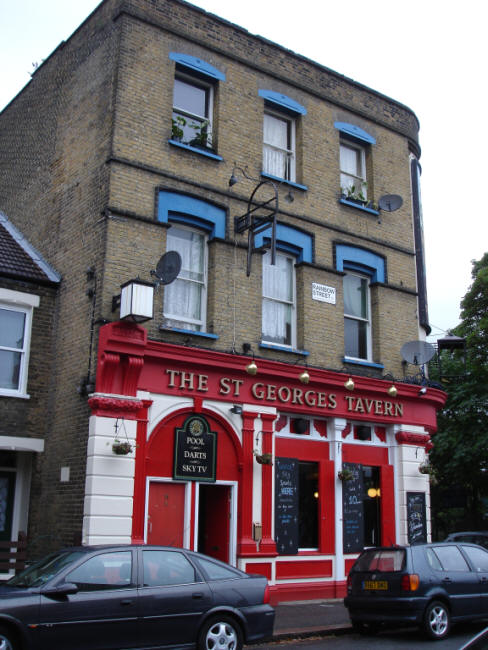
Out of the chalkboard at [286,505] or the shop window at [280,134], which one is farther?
the shop window at [280,134]

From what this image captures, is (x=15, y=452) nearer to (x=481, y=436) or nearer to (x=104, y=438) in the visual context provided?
(x=104, y=438)

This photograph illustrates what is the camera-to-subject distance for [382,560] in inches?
445

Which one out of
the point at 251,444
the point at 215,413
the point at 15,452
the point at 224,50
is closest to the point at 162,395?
the point at 215,413

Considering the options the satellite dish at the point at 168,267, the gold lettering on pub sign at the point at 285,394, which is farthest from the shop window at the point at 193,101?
the gold lettering on pub sign at the point at 285,394

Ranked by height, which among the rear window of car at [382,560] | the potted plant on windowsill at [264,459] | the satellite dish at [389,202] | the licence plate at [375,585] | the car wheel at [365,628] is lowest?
the car wheel at [365,628]

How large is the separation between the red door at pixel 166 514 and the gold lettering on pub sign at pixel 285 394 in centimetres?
185

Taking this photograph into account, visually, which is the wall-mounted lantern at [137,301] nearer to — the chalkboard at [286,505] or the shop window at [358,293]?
the chalkboard at [286,505]

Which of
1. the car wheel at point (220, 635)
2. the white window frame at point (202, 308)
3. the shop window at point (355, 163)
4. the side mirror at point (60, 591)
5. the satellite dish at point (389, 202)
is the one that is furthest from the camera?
the shop window at point (355, 163)

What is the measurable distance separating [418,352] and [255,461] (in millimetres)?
5140

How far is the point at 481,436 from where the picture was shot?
2503cm

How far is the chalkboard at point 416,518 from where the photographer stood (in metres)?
16.4

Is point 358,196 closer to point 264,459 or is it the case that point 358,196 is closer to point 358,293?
point 358,293

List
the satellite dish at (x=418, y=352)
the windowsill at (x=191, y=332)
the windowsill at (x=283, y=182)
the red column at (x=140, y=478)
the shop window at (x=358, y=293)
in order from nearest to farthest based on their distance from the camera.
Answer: the red column at (x=140, y=478), the windowsill at (x=191, y=332), the windowsill at (x=283, y=182), the shop window at (x=358, y=293), the satellite dish at (x=418, y=352)

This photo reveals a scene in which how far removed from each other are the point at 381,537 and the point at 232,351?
5599 mm
